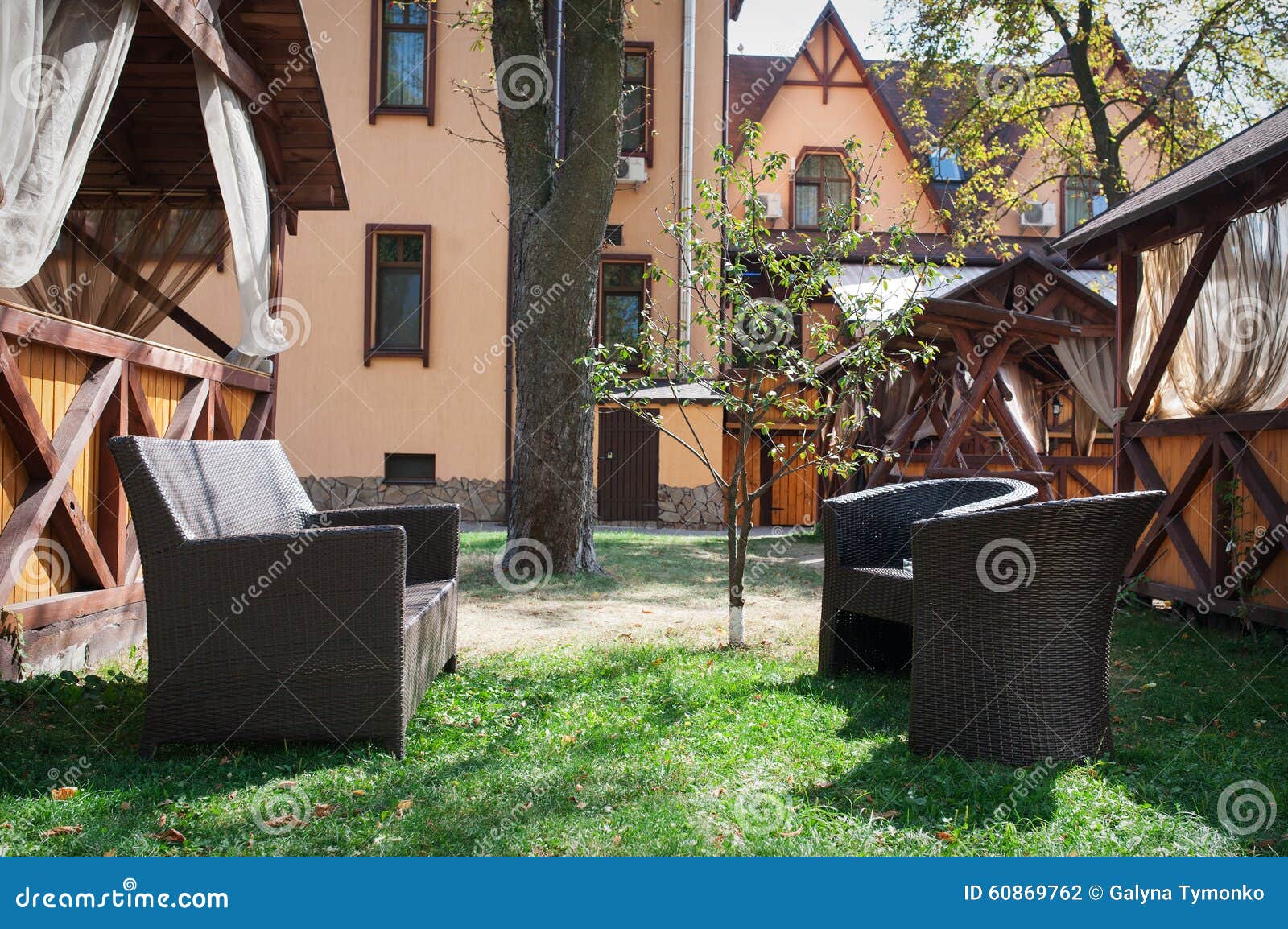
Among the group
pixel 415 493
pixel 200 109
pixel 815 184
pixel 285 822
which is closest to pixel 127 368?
pixel 200 109

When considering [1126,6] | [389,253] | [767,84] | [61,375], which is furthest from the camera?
[767,84]

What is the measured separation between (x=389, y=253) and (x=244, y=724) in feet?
46.1

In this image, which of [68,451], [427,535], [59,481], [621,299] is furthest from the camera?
[621,299]

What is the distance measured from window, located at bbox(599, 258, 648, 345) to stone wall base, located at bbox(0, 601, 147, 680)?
12194 millimetres

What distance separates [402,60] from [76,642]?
46.3 feet

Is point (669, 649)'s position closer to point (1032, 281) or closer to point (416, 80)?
point (1032, 281)

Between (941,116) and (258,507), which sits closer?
(258,507)

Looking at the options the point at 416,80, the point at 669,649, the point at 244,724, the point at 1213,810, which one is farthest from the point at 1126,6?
the point at 244,724

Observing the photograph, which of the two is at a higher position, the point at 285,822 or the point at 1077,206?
the point at 1077,206

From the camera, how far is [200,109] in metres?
7.14

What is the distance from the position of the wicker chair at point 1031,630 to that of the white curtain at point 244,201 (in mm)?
4673

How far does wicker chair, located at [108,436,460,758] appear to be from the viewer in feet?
11.1

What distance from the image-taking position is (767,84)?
21156mm
